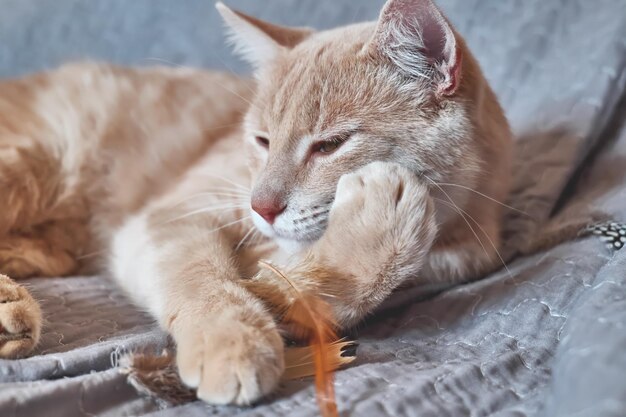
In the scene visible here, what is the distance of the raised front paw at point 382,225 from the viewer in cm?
107

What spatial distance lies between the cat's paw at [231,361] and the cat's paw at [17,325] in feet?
0.89

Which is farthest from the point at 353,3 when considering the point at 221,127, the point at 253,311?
the point at 253,311

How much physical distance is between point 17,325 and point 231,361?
→ 395 mm

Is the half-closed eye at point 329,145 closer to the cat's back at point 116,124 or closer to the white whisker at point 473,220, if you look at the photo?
→ the white whisker at point 473,220

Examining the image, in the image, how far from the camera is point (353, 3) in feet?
6.86

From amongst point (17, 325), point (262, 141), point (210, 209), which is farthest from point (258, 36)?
point (17, 325)

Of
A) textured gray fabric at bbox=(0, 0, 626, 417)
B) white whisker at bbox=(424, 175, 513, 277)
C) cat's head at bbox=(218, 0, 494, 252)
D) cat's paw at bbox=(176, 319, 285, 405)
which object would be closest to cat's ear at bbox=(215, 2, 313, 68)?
cat's head at bbox=(218, 0, 494, 252)

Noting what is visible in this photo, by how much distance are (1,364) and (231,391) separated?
365 millimetres

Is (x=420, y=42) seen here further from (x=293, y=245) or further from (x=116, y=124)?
(x=116, y=124)

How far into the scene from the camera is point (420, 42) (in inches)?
45.9

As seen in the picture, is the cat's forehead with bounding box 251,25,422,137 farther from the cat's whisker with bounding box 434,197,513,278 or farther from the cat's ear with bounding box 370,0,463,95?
the cat's whisker with bounding box 434,197,513,278

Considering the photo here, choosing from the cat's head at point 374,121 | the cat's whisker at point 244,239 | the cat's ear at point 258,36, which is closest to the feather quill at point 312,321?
the cat's head at point 374,121

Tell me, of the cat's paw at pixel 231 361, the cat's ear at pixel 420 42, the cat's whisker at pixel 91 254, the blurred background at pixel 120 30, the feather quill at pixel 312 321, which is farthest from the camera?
the blurred background at pixel 120 30

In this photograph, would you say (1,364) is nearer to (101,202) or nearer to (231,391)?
(231,391)
